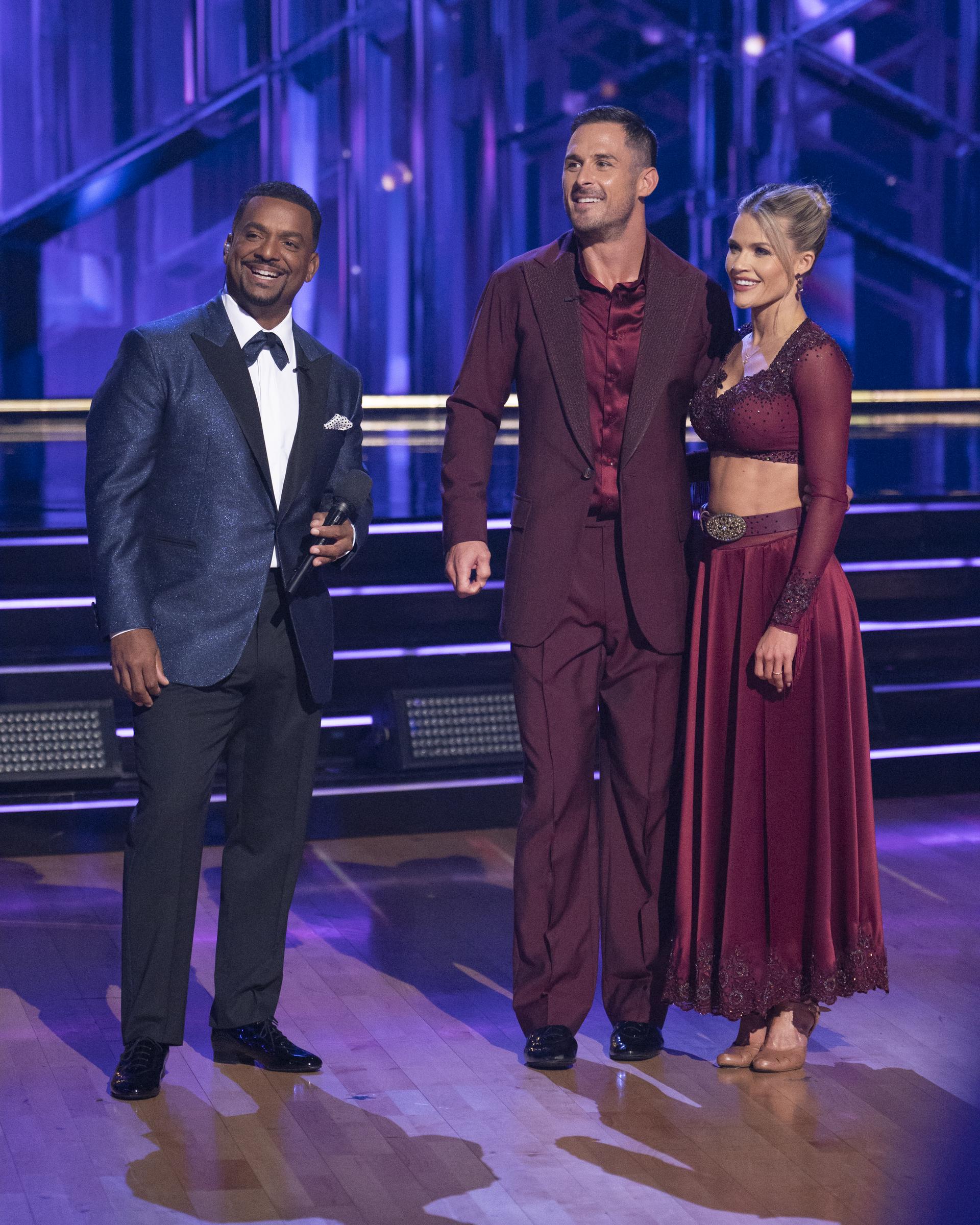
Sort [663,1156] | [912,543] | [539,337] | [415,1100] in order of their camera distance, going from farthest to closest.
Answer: [912,543] < [539,337] < [415,1100] < [663,1156]

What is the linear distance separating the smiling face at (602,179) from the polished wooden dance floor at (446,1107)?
4.72ft

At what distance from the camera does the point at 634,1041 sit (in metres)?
2.87

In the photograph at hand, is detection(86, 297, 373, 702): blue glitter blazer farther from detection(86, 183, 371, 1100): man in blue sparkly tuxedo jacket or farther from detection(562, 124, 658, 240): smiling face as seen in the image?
detection(562, 124, 658, 240): smiling face

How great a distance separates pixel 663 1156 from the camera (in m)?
2.46

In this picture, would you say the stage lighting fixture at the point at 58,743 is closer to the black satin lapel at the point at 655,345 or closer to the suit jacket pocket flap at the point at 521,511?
the suit jacket pocket flap at the point at 521,511

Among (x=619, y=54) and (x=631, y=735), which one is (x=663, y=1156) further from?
(x=619, y=54)

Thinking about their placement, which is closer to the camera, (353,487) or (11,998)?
(353,487)

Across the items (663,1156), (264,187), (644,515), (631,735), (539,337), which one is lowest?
(663,1156)

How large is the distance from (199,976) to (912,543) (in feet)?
9.81

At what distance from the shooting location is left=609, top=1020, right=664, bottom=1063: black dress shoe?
2855 millimetres

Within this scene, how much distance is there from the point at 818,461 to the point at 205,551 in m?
1.00

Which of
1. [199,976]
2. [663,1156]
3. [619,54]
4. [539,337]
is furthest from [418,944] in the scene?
[619,54]

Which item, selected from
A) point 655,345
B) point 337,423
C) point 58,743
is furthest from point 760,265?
point 58,743

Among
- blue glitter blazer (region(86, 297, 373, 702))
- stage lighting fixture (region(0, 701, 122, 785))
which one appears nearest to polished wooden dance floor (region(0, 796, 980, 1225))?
stage lighting fixture (region(0, 701, 122, 785))
